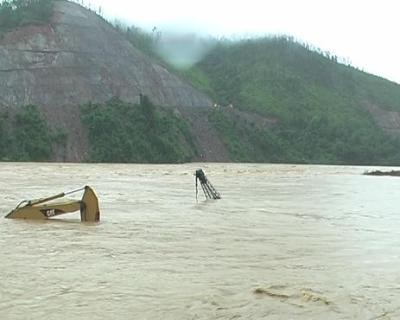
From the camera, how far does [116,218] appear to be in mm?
21281

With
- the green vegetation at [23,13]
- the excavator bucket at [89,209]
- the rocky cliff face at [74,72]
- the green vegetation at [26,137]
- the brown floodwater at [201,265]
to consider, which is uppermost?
the green vegetation at [23,13]

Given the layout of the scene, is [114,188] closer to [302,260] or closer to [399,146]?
[302,260]

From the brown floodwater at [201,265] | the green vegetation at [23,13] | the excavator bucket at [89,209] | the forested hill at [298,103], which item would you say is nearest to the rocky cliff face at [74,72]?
the green vegetation at [23,13]

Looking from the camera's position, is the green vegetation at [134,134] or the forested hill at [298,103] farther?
the forested hill at [298,103]

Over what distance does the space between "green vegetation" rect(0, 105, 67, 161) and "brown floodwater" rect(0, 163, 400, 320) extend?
170ft

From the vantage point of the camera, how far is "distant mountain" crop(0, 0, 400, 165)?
274 feet

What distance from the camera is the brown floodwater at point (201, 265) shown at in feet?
30.4

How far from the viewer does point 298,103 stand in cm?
13125

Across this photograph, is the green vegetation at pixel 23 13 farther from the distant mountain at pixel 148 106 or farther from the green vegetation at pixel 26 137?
the green vegetation at pixel 26 137

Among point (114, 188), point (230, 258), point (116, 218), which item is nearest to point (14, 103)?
point (114, 188)

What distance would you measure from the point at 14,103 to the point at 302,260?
245 feet

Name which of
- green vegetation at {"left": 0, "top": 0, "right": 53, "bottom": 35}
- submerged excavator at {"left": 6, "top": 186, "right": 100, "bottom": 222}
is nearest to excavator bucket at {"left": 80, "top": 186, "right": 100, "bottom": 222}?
submerged excavator at {"left": 6, "top": 186, "right": 100, "bottom": 222}

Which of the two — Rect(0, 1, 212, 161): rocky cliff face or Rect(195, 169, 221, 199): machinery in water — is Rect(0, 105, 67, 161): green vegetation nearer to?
Rect(0, 1, 212, 161): rocky cliff face

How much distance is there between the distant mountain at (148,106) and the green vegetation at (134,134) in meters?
0.17
